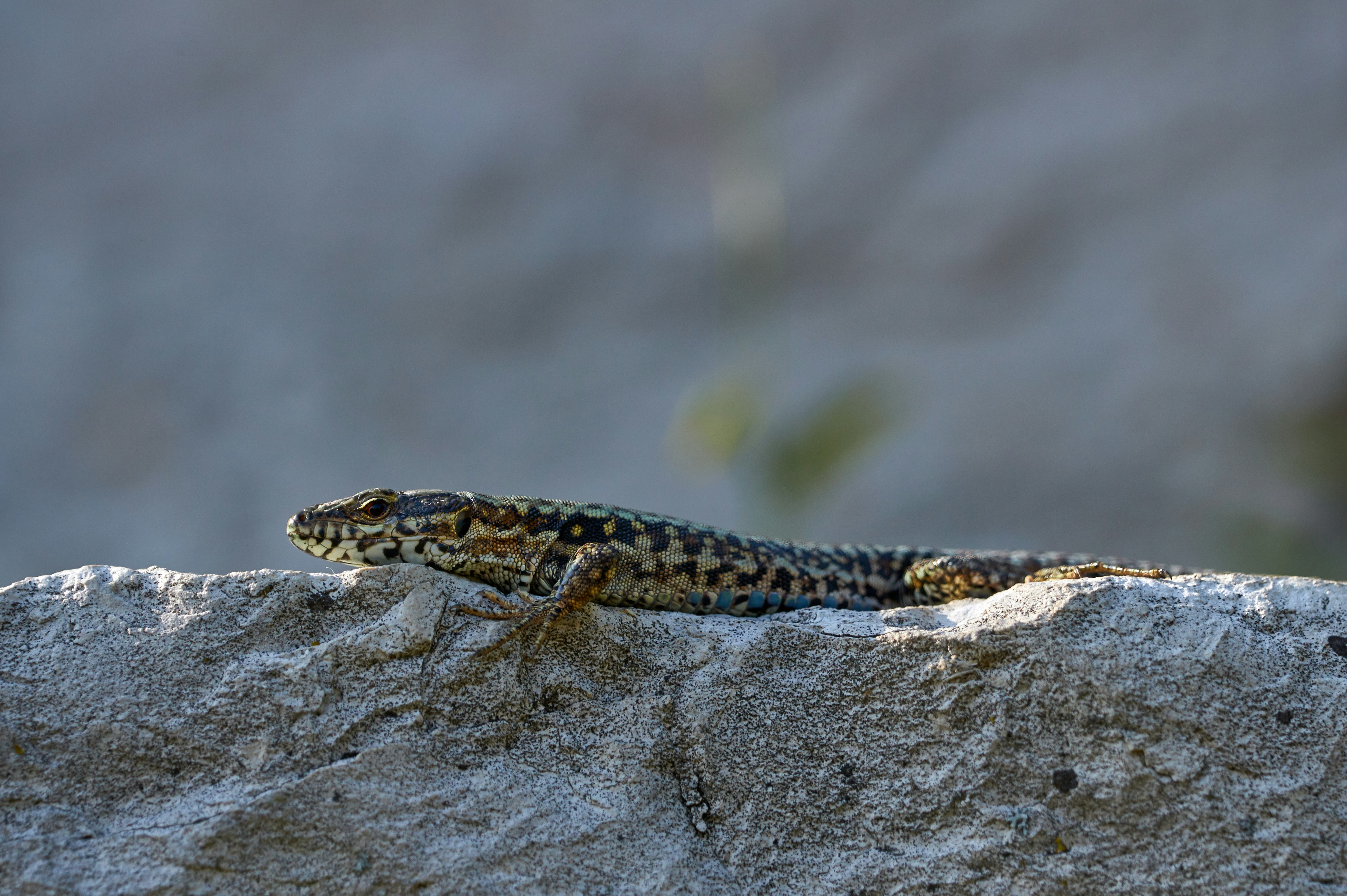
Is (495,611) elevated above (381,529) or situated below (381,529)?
below

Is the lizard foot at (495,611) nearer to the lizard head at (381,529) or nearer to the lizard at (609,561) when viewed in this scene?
the lizard at (609,561)

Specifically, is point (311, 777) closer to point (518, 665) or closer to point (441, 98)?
point (518, 665)

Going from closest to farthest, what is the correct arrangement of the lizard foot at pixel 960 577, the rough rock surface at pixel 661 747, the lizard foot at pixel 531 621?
the rough rock surface at pixel 661 747 → the lizard foot at pixel 531 621 → the lizard foot at pixel 960 577

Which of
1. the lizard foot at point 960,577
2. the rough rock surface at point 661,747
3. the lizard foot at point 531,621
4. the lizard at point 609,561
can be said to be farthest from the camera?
the lizard foot at point 960,577

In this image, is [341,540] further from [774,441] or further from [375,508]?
[774,441]

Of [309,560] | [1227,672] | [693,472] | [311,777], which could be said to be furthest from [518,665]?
[309,560]

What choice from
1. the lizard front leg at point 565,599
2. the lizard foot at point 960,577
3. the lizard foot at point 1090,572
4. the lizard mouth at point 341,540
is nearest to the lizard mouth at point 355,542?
the lizard mouth at point 341,540

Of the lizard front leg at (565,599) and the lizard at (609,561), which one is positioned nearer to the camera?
the lizard front leg at (565,599)

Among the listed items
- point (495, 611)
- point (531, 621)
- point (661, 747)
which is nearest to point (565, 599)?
point (531, 621)
